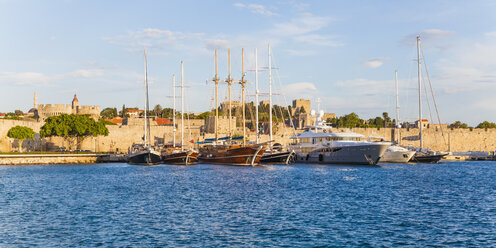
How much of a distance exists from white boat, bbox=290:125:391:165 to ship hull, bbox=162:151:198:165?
13.1 metres

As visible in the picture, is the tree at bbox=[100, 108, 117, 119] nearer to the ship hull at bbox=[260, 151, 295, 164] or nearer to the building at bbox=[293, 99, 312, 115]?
the building at bbox=[293, 99, 312, 115]

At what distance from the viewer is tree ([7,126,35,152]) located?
7325 centimetres

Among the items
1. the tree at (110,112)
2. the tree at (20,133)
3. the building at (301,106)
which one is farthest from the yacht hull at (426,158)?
the tree at (110,112)

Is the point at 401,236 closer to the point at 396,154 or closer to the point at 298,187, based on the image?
the point at 298,187

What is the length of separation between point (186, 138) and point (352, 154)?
42.5m

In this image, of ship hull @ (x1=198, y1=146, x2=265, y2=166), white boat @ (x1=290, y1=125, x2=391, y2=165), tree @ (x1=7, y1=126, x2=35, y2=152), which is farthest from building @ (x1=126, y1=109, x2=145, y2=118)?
ship hull @ (x1=198, y1=146, x2=265, y2=166)

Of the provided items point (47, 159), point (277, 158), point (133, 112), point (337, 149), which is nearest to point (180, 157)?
point (277, 158)

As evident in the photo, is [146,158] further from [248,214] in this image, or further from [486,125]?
[486,125]

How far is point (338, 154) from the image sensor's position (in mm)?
54188

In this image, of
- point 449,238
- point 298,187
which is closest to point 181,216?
point 449,238

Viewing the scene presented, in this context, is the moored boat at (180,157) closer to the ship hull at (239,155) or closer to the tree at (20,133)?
the ship hull at (239,155)

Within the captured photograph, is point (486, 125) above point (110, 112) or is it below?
below

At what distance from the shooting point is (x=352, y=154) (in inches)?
2092

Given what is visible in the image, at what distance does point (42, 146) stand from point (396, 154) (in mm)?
56505
